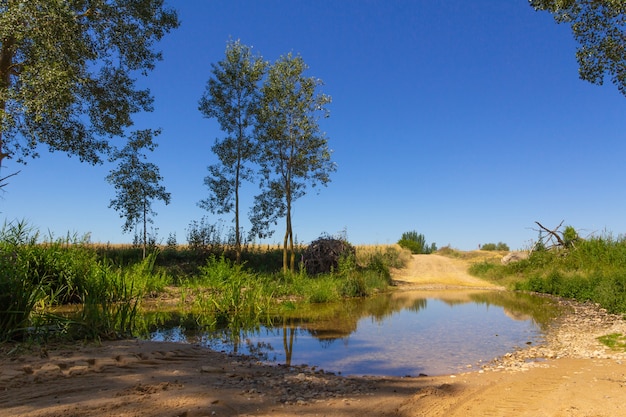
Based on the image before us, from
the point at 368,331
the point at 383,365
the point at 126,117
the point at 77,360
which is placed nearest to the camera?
the point at 77,360

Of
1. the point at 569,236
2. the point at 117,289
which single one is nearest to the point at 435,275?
the point at 569,236

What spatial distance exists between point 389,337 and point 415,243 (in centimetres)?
3439

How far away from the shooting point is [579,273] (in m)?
17.8

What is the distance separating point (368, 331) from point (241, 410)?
19.9ft

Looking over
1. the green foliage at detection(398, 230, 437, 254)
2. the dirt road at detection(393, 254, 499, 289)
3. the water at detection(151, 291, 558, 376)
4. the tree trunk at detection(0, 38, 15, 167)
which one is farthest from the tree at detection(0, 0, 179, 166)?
the green foliage at detection(398, 230, 437, 254)

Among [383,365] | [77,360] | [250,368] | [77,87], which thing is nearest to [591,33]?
[383,365]

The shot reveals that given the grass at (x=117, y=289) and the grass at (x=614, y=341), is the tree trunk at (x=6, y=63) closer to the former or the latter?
the grass at (x=117, y=289)

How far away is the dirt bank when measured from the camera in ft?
13.0

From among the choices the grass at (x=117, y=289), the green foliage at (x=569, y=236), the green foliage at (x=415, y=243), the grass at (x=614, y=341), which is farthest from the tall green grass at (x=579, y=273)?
the green foliage at (x=415, y=243)

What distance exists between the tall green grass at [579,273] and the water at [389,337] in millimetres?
1835

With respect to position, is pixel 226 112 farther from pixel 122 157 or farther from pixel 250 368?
pixel 250 368

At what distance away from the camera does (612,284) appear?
1341cm

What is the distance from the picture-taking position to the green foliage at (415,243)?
41938 mm

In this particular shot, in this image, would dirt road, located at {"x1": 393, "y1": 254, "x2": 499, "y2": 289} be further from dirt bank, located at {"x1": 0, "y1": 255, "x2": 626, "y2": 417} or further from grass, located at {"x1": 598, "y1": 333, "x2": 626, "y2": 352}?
dirt bank, located at {"x1": 0, "y1": 255, "x2": 626, "y2": 417}
